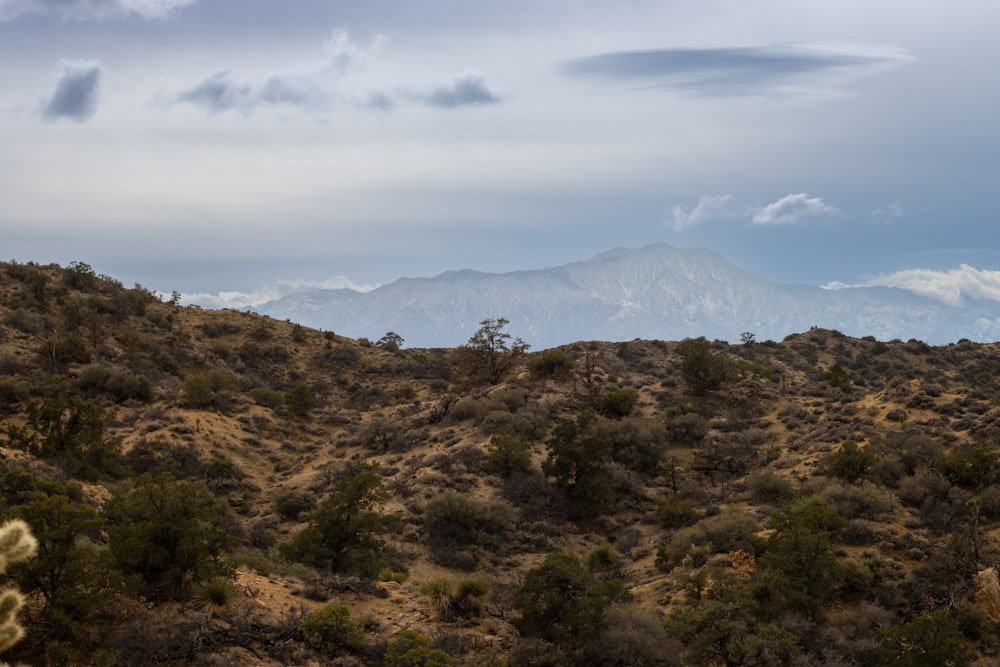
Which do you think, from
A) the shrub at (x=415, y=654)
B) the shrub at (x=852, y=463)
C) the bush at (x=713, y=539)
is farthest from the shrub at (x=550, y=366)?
the shrub at (x=415, y=654)

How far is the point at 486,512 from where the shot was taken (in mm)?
24609

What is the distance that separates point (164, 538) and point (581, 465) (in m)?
17.5

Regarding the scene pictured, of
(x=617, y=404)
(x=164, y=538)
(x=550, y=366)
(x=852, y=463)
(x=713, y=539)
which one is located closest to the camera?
(x=164, y=538)

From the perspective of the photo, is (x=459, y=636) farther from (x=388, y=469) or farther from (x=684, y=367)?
(x=684, y=367)

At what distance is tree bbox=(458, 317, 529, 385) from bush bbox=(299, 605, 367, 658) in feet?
106

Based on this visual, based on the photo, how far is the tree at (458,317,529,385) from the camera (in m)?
46.3

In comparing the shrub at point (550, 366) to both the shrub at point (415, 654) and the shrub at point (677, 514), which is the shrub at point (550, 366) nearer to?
the shrub at point (677, 514)

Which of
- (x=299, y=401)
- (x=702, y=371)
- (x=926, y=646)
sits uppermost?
(x=702, y=371)

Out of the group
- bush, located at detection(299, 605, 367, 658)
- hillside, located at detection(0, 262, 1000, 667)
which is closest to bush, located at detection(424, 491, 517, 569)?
hillside, located at detection(0, 262, 1000, 667)

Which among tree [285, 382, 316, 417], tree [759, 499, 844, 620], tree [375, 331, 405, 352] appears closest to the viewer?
tree [759, 499, 844, 620]

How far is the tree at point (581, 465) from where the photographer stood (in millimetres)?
26688

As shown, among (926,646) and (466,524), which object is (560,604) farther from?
(466,524)

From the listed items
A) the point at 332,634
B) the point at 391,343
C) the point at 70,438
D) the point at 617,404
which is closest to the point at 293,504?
the point at 70,438

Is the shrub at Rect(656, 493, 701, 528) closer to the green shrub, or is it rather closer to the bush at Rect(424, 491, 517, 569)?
the bush at Rect(424, 491, 517, 569)
